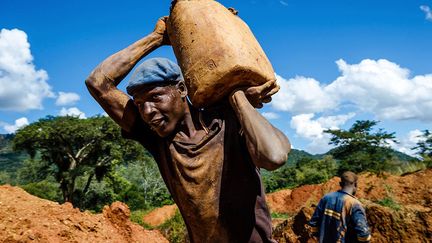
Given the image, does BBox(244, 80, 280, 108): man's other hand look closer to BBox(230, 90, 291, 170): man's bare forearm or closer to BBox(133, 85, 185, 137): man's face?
BBox(230, 90, 291, 170): man's bare forearm

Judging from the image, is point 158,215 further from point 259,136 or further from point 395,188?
point 259,136

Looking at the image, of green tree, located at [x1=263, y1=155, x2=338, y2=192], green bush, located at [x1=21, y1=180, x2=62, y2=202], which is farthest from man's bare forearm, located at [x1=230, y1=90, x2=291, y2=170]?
green bush, located at [x1=21, y1=180, x2=62, y2=202]

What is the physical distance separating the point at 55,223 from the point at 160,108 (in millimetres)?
9306

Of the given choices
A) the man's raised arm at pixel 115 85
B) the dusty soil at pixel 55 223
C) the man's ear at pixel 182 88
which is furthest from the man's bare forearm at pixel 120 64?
the dusty soil at pixel 55 223

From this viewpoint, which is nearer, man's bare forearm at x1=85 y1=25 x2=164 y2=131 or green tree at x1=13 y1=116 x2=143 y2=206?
man's bare forearm at x1=85 y1=25 x2=164 y2=131

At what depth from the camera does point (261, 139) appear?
5.62 ft

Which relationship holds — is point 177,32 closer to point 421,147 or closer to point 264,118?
point 264,118

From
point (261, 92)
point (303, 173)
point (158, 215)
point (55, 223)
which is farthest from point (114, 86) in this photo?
point (303, 173)

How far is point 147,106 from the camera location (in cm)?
198

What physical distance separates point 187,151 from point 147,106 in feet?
0.89

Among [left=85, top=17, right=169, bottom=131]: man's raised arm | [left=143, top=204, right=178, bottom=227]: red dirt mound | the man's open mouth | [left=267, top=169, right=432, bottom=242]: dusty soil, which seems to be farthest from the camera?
[left=143, top=204, right=178, bottom=227]: red dirt mound

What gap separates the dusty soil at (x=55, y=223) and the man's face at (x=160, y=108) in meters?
7.69

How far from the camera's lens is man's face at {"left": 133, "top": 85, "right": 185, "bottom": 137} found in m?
1.97

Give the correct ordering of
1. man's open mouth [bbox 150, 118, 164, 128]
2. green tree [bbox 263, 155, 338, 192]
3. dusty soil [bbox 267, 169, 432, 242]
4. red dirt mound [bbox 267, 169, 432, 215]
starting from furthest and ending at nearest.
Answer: green tree [bbox 263, 155, 338, 192]
red dirt mound [bbox 267, 169, 432, 215]
dusty soil [bbox 267, 169, 432, 242]
man's open mouth [bbox 150, 118, 164, 128]
